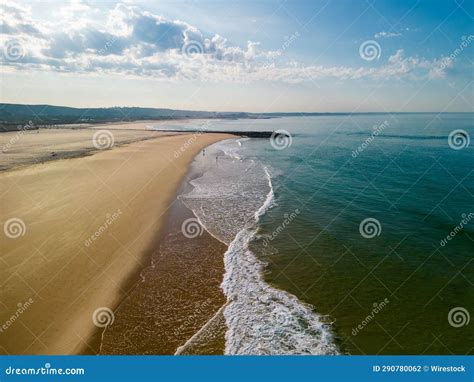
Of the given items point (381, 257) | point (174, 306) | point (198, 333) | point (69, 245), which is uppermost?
point (381, 257)

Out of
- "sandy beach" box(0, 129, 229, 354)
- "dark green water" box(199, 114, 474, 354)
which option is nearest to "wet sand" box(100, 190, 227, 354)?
"sandy beach" box(0, 129, 229, 354)

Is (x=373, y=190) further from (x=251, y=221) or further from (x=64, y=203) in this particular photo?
(x=64, y=203)

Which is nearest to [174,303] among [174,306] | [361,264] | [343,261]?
[174,306]

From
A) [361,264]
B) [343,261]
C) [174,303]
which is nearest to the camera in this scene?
[174,303]

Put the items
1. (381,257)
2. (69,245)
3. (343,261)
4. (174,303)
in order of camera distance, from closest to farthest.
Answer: (174,303) < (343,261) < (381,257) < (69,245)

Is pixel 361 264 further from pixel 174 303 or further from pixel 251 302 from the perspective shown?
pixel 174 303

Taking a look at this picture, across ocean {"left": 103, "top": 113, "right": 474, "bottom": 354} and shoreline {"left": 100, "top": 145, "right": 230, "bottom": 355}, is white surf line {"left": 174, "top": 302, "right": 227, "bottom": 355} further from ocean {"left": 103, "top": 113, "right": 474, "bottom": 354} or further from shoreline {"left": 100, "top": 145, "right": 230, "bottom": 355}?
ocean {"left": 103, "top": 113, "right": 474, "bottom": 354}

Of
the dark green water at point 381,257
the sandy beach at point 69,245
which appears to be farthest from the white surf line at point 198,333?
the dark green water at point 381,257
